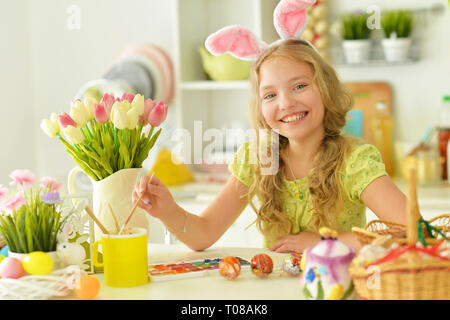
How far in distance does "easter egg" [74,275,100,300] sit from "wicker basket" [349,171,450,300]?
45 centimetres

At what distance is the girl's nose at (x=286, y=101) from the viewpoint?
1.44 m

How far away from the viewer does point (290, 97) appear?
1449 millimetres

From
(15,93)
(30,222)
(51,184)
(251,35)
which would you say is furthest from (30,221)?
(15,93)

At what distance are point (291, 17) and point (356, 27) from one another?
1.29 m

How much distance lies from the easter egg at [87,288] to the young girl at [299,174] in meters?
0.30

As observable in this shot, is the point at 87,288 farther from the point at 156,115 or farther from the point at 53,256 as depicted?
the point at 156,115

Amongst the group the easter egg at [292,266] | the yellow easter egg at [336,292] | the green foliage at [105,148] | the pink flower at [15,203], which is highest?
the green foliage at [105,148]

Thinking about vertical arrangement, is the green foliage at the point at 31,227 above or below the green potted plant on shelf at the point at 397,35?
below

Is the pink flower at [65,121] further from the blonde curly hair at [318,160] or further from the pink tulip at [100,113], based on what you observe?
the blonde curly hair at [318,160]

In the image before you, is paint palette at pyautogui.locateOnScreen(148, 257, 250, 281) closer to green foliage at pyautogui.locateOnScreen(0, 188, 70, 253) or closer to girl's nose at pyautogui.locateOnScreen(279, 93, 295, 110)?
green foliage at pyautogui.locateOnScreen(0, 188, 70, 253)

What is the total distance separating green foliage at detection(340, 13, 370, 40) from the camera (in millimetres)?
2635

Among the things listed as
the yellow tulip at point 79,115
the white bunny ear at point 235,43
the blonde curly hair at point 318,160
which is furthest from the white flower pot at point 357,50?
the yellow tulip at point 79,115

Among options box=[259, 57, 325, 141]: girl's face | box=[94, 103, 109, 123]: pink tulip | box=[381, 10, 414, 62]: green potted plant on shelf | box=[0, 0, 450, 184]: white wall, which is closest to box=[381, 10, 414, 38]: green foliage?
box=[381, 10, 414, 62]: green potted plant on shelf
